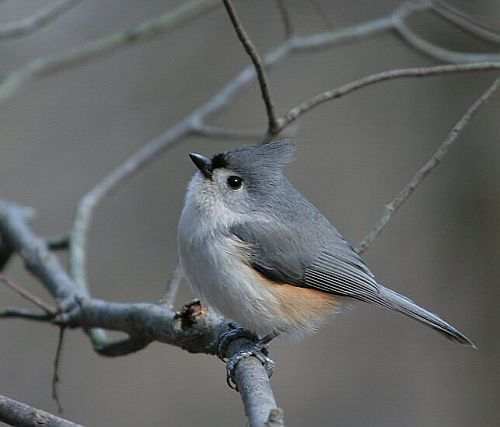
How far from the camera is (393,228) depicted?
6.84 meters

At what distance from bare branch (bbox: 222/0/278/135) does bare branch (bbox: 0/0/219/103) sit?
1.22 m

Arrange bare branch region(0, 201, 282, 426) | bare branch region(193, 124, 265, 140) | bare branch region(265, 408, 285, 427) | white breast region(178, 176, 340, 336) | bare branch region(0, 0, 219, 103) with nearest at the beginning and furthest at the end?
1. bare branch region(265, 408, 285, 427)
2. bare branch region(0, 201, 282, 426)
3. white breast region(178, 176, 340, 336)
4. bare branch region(193, 124, 265, 140)
5. bare branch region(0, 0, 219, 103)

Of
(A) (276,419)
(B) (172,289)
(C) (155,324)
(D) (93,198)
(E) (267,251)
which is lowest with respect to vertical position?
(A) (276,419)

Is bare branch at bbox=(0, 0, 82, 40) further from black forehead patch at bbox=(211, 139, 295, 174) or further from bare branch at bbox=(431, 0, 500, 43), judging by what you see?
bare branch at bbox=(431, 0, 500, 43)

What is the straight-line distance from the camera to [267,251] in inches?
113

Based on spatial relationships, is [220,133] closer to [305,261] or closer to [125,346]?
[305,261]

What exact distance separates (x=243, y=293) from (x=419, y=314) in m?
0.63

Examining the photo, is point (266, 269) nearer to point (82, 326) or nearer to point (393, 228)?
point (82, 326)

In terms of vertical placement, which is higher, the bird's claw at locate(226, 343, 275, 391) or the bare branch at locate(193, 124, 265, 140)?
the bare branch at locate(193, 124, 265, 140)

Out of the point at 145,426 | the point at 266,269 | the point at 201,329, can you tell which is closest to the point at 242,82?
the point at 266,269

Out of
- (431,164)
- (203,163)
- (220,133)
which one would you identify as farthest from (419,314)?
(220,133)

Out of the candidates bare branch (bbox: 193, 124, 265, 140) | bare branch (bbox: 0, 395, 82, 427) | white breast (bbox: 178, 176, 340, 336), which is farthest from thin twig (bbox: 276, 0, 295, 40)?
bare branch (bbox: 0, 395, 82, 427)

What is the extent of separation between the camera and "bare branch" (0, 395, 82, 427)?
5.74 ft

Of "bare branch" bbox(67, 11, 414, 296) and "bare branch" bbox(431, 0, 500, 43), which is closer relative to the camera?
"bare branch" bbox(431, 0, 500, 43)
